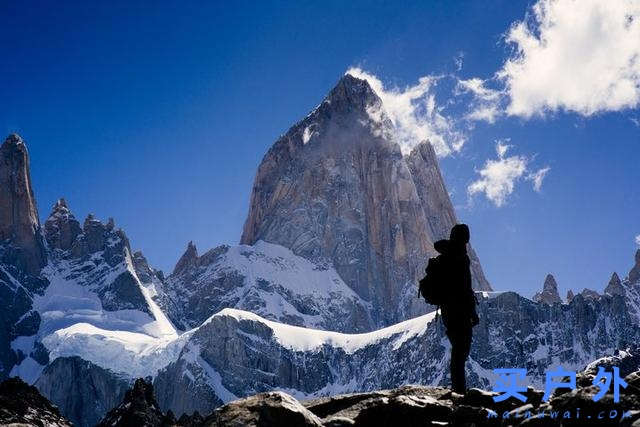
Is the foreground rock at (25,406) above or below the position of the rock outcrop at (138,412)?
below

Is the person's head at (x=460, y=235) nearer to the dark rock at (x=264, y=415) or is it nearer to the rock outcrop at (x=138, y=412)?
the dark rock at (x=264, y=415)

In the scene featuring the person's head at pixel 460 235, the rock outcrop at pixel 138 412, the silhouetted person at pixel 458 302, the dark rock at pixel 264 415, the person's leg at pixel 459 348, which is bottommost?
the dark rock at pixel 264 415

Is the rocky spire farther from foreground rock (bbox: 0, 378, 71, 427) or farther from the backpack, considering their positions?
the backpack

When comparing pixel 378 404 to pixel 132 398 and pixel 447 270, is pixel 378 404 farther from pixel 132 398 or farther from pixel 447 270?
pixel 132 398

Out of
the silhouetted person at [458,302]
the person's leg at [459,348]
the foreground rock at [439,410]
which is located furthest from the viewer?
the silhouetted person at [458,302]

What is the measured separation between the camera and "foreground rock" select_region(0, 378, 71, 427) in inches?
1587

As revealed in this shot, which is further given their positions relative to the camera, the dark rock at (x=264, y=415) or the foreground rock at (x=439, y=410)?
the dark rock at (x=264, y=415)

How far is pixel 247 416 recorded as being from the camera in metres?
11.8

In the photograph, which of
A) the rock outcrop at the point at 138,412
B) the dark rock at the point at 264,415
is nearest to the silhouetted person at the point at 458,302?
the dark rock at the point at 264,415

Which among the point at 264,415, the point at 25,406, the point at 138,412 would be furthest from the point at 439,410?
the point at 138,412

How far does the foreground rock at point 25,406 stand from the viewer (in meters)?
40.3

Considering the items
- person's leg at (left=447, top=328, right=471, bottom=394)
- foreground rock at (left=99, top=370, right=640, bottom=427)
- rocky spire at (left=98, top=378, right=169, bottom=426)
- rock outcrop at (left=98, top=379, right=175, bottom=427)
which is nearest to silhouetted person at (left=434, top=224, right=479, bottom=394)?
person's leg at (left=447, top=328, right=471, bottom=394)

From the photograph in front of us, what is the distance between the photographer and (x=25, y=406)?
43.9 metres

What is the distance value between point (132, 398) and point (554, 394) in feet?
187
